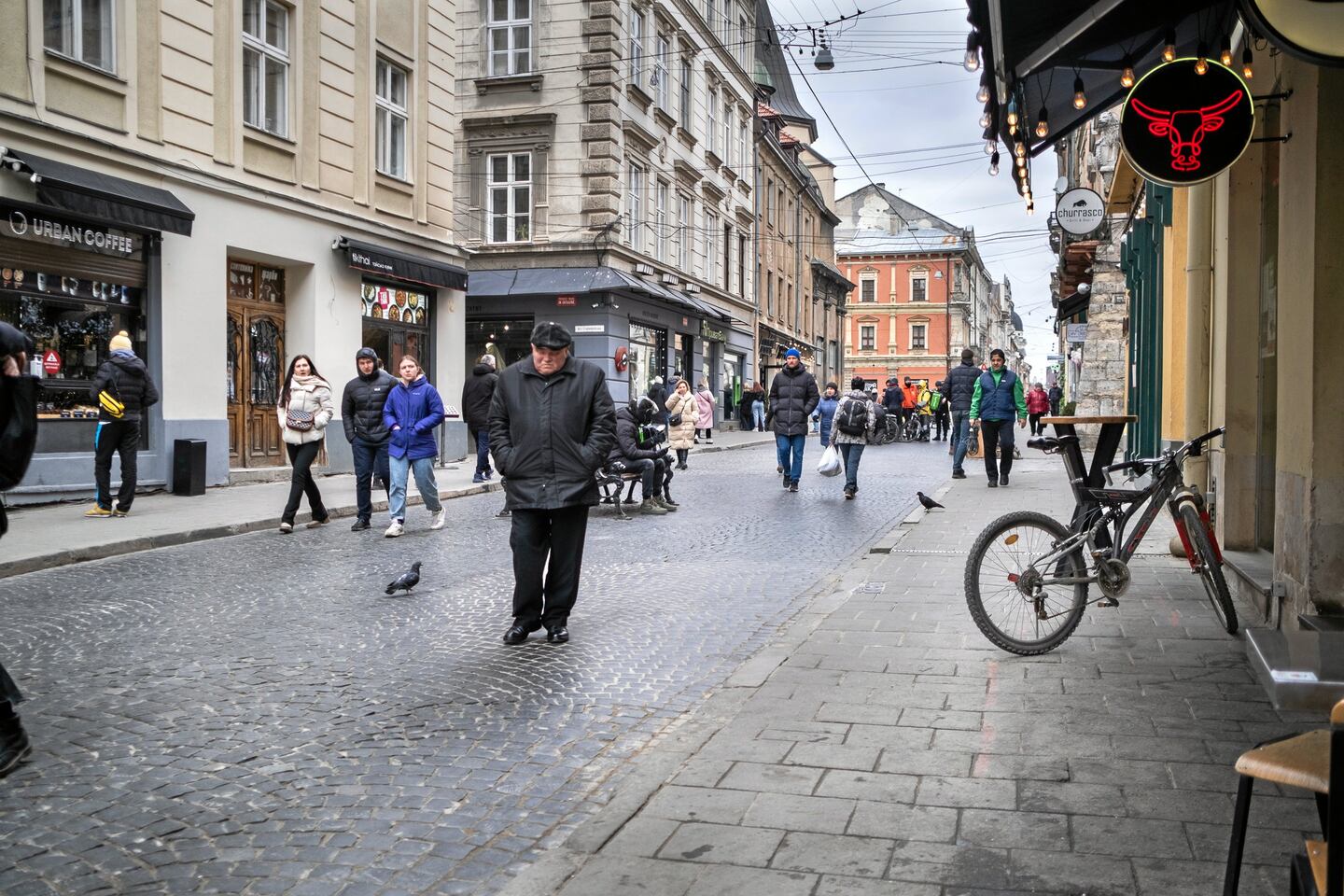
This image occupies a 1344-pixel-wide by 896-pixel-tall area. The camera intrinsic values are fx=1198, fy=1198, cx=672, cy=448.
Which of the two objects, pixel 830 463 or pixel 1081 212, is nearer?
pixel 830 463

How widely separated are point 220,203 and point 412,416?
20.5ft

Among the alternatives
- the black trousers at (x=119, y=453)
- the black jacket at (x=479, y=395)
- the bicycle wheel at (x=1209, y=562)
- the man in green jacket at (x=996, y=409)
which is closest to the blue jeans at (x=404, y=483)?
the black trousers at (x=119, y=453)

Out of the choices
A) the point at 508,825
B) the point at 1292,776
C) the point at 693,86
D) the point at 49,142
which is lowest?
the point at 508,825

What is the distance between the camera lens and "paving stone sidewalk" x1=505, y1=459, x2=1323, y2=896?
A: 3271 millimetres

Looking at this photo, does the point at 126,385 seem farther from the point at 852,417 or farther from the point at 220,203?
the point at 852,417

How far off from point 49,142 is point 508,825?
40.4 ft

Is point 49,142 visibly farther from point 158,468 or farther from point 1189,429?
point 1189,429

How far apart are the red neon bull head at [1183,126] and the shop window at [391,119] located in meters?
15.9

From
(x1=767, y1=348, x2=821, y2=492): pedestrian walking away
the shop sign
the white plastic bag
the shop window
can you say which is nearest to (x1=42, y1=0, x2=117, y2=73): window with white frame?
the shop sign

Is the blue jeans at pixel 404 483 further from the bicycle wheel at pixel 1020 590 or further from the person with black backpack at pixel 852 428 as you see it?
A: the bicycle wheel at pixel 1020 590

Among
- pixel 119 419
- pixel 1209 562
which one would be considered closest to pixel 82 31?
pixel 119 419

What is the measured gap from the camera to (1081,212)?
18859mm

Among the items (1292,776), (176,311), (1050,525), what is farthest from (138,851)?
(176,311)

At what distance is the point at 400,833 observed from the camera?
373cm
